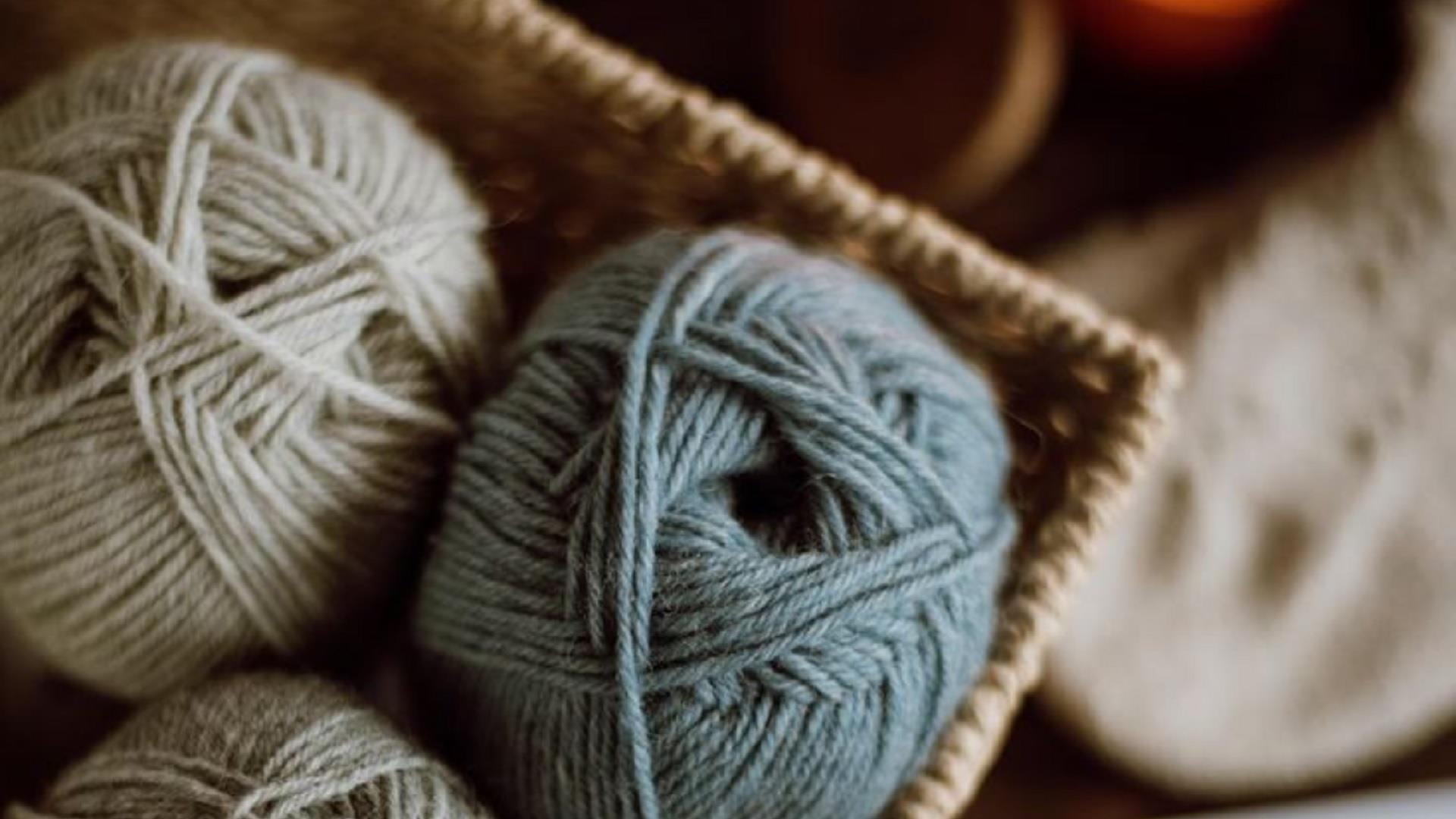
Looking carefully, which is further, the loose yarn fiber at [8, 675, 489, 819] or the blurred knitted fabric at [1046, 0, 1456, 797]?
the blurred knitted fabric at [1046, 0, 1456, 797]

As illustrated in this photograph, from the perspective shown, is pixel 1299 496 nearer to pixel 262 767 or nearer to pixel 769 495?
pixel 769 495

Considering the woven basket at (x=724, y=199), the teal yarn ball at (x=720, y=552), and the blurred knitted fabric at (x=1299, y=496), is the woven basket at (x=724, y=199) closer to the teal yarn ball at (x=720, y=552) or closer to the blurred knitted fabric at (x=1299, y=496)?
the teal yarn ball at (x=720, y=552)

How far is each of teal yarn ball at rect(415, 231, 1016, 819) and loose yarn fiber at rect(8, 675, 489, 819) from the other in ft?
0.14

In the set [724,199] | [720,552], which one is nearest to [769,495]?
[720,552]

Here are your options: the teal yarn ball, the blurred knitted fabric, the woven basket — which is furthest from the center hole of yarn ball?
the blurred knitted fabric

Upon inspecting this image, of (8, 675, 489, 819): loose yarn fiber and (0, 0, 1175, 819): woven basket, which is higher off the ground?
(0, 0, 1175, 819): woven basket

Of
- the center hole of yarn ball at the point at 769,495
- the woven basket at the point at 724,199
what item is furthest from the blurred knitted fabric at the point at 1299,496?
the center hole of yarn ball at the point at 769,495

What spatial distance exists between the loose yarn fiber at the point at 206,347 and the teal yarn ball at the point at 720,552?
2.1 inches

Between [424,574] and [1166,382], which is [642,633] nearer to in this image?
[424,574]

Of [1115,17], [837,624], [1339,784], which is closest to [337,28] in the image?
[837,624]

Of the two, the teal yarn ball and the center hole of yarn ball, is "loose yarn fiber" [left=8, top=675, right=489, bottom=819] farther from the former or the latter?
the center hole of yarn ball

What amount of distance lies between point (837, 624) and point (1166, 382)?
7.4 inches

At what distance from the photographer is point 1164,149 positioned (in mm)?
972

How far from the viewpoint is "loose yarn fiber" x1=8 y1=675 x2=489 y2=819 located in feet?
1.67
